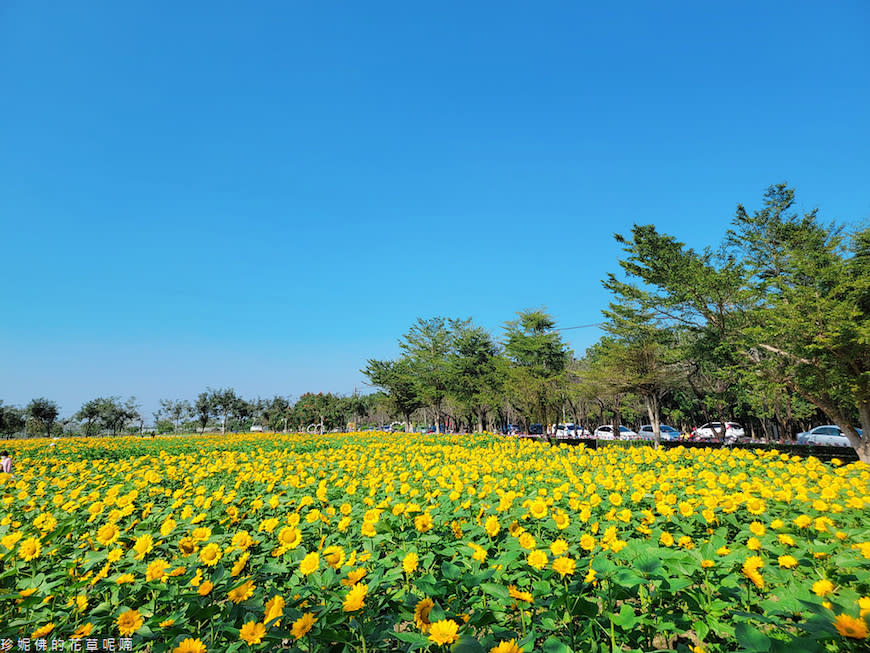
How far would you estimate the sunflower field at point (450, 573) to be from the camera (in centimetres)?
155

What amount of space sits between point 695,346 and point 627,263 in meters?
4.47

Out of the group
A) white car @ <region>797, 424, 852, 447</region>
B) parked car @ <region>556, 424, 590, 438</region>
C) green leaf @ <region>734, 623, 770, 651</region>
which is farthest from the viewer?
parked car @ <region>556, 424, 590, 438</region>

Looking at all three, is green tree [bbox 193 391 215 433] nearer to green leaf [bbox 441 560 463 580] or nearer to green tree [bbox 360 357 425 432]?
green tree [bbox 360 357 425 432]

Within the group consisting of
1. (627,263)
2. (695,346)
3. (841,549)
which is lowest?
(841,549)

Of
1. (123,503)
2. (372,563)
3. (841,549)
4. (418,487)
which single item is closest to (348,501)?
(418,487)

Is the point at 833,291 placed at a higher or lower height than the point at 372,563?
higher

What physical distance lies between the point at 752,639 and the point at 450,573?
3.68 ft

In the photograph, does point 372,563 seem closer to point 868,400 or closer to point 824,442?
point 868,400

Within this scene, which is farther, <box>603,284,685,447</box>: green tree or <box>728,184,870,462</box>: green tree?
<box>603,284,685,447</box>: green tree

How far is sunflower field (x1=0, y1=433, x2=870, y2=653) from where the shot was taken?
155cm

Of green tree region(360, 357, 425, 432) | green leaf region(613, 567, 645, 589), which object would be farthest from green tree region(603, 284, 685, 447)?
green leaf region(613, 567, 645, 589)

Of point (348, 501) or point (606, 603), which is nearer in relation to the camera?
point (606, 603)

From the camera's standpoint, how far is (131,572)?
232 cm

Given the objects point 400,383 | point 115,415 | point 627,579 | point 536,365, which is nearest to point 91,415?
point 115,415
